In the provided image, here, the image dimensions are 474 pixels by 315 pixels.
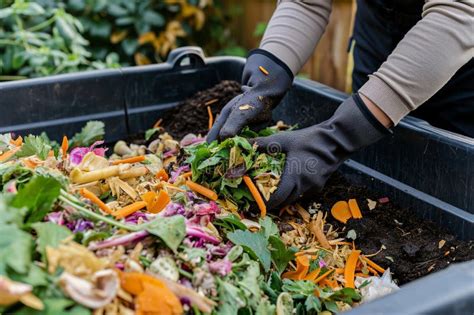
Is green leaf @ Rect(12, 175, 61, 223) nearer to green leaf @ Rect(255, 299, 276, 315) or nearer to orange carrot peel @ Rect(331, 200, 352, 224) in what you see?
green leaf @ Rect(255, 299, 276, 315)

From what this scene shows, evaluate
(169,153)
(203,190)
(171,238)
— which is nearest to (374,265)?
(203,190)

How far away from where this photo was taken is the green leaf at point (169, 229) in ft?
3.19

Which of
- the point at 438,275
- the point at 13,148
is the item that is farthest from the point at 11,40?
the point at 438,275

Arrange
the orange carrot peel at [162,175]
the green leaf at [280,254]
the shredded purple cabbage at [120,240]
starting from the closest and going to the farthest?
1. the shredded purple cabbage at [120,240]
2. the green leaf at [280,254]
3. the orange carrot peel at [162,175]

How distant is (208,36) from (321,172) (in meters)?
2.47

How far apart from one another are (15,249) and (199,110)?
1.00 m

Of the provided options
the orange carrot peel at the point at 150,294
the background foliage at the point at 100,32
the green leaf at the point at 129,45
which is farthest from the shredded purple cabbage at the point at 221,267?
the green leaf at the point at 129,45

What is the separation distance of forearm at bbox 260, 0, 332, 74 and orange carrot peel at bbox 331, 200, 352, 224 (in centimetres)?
39

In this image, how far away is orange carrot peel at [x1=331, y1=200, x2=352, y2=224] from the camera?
1395 millimetres

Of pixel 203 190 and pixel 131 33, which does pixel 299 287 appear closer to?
pixel 203 190

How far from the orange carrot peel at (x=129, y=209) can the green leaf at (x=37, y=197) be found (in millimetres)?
148

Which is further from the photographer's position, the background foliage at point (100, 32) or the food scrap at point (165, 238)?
the background foliage at point (100, 32)

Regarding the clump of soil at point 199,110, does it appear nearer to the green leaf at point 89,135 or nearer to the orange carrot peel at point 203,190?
the green leaf at point 89,135

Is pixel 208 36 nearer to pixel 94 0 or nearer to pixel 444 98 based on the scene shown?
pixel 94 0
